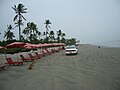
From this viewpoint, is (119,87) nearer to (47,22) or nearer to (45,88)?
(45,88)

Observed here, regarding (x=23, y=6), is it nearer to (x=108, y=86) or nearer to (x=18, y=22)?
(x=18, y=22)

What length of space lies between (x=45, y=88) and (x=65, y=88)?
2.98ft

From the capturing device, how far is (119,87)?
26.7ft

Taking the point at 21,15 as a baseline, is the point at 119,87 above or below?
below

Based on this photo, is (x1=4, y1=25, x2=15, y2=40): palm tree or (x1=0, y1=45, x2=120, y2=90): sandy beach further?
(x1=4, y1=25, x2=15, y2=40): palm tree

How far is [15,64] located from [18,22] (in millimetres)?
34656

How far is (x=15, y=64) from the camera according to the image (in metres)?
20.2

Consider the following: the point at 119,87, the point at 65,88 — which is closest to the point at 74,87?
the point at 65,88

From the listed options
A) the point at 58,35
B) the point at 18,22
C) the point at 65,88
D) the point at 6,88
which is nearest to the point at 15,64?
the point at 6,88

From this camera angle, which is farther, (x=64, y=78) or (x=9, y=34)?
(x=9, y=34)

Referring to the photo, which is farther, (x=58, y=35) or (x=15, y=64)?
(x=58, y=35)

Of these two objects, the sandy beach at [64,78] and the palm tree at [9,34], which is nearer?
the sandy beach at [64,78]

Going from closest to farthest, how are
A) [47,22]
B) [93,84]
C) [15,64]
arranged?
[93,84] < [15,64] < [47,22]

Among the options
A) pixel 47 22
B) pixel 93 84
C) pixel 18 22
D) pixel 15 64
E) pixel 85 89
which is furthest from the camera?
pixel 47 22
